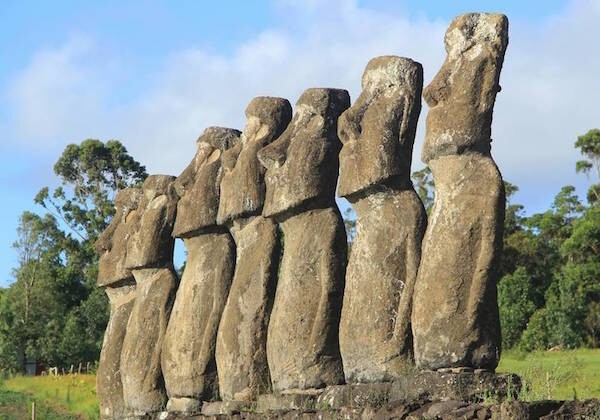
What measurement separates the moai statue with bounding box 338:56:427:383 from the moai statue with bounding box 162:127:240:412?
291 centimetres

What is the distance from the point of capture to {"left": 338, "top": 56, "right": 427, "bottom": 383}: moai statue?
10461 mm

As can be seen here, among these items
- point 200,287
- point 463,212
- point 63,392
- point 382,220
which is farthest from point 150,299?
point 63,392

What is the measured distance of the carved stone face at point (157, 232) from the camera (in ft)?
49.4

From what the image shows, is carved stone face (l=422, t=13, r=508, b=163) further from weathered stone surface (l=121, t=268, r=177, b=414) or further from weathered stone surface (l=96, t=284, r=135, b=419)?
weathered stone surface (l=96, t=284, r=135, b=419)

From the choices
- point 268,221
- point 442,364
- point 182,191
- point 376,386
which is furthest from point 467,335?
point 182,191

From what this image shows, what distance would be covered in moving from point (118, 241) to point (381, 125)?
20.4 ft

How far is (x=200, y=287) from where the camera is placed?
13.8m

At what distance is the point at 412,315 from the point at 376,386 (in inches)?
28.3

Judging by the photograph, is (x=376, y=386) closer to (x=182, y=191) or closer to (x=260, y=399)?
(x=260, y=399)

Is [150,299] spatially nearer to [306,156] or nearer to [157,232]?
[157,232]

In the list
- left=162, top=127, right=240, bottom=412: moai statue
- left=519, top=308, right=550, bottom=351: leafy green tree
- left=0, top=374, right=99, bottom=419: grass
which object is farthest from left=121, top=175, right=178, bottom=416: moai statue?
left=519, top=308, right=550, bottom=351: leafy green tree

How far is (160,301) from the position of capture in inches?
584

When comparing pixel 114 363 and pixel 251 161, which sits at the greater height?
pixel 251 161

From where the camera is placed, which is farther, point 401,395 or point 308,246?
point 308,246
